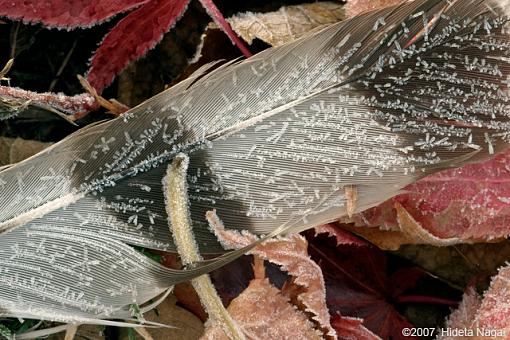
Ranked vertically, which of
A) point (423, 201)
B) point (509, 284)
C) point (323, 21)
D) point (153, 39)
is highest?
point (153, 39)

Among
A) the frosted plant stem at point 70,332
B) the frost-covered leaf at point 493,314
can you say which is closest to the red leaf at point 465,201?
the frost-covered leaf at point 493,314

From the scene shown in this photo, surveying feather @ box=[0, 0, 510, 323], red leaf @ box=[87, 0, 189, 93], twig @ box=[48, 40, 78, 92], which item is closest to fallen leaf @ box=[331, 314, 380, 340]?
feather @ box=[0, 0, 510, 323]

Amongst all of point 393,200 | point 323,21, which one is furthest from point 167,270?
point 323,21

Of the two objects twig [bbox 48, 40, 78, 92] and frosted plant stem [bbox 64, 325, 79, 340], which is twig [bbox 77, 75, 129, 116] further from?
frosted plant stem [bbox 64, 325, 79, 340]

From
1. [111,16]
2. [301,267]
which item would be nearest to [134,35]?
[111,16]

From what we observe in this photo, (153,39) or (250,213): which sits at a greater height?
(153,39)

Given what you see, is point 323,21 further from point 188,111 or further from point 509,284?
point 509,284
